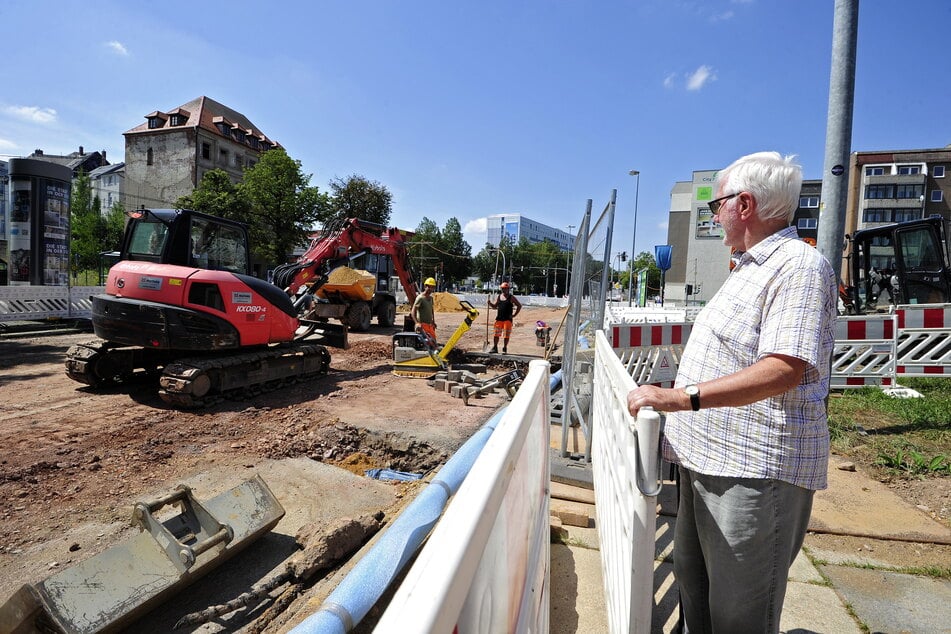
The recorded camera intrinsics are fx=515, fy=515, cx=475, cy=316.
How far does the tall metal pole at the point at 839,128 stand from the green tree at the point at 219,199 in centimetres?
3591

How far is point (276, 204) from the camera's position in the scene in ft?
118

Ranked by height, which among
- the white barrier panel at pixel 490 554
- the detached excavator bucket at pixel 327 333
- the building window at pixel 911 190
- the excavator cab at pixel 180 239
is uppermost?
the building window at pixel 911 190

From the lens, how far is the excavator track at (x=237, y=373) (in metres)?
6.82

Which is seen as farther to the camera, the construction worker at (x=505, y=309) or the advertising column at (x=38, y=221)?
the advertising column at (x=38, y=221)

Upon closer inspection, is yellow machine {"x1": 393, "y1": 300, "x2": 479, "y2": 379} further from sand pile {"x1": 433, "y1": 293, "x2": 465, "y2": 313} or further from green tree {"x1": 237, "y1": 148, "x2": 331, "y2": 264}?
green tree {"x1": 237, "y1": 148, "x2": 331, "y2": 264}

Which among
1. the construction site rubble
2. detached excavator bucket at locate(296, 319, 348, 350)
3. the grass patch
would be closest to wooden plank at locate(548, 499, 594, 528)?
the grass patch

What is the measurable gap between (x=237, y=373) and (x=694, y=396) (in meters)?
7.31

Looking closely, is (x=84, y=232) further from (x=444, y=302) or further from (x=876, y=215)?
(x=876, y=215)

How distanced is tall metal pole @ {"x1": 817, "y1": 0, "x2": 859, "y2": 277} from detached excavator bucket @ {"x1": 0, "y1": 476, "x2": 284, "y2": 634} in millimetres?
4785

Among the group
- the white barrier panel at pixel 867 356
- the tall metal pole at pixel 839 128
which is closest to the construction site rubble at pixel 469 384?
the white barrier panel at pixel 867 356

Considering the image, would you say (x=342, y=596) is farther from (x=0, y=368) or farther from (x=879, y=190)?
(x=879, y=190)

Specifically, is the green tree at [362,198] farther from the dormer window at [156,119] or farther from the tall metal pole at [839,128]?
the tall metal pole at [839,128]

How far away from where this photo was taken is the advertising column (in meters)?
14.4

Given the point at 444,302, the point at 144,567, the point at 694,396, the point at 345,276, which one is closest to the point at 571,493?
the point at 694,396
